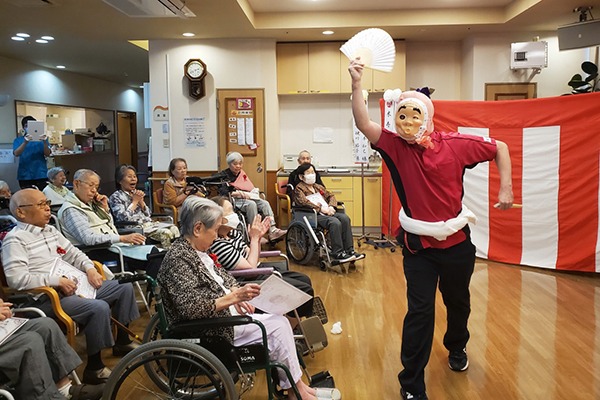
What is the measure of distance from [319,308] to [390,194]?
3161 millimetres

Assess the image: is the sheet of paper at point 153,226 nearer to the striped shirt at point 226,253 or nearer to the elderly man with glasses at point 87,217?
the elderly man with glasses at point 87,217

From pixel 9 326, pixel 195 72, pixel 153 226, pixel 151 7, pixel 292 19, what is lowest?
pixel 9 326

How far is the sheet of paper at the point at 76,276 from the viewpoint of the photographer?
279 cm

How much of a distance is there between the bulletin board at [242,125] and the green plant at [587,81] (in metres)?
3.78

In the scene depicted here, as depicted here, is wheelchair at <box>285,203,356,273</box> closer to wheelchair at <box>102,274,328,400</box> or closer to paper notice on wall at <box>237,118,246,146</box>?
paper notice on wall at <box>237,118,246,146</box>

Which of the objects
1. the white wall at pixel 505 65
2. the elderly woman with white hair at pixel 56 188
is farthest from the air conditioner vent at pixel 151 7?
the white wall at pixel 505 65

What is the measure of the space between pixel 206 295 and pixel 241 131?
493 centimetres

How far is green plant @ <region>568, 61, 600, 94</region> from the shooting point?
5977 mm

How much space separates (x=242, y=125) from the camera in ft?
22.8

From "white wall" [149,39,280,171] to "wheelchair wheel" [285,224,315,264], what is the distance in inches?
67.4

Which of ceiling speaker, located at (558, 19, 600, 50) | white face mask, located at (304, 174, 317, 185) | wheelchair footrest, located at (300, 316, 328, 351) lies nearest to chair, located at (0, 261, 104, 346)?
wheelchair footrest, located at (300, 316, 328, 351)

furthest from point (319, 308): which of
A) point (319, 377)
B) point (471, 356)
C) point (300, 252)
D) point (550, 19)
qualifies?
point (550, 19)

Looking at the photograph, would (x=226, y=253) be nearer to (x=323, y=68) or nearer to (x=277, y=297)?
(x=277, y=297)

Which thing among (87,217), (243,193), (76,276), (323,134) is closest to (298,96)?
(323,134)
